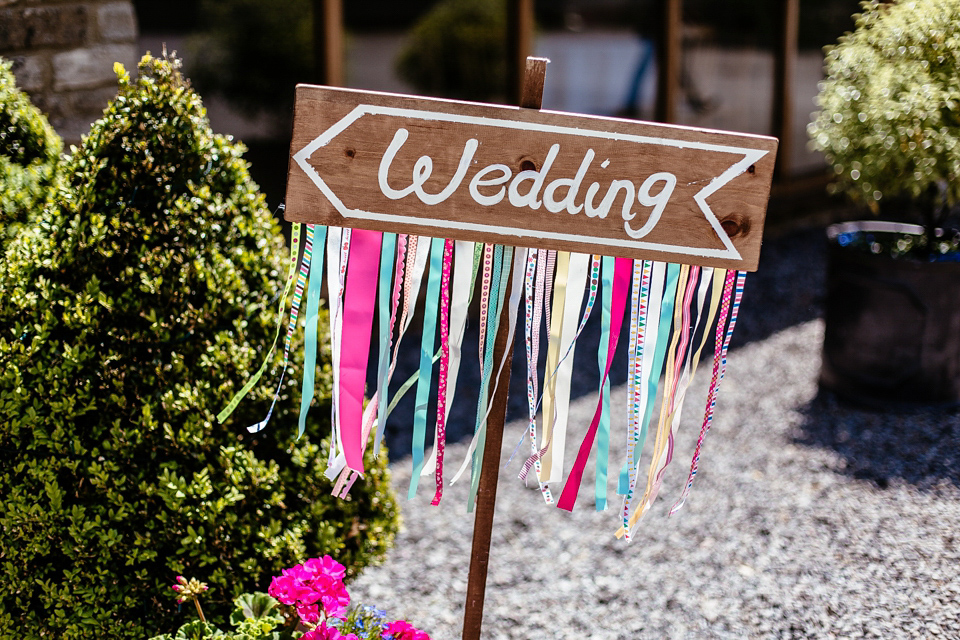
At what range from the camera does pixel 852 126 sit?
3.64 m

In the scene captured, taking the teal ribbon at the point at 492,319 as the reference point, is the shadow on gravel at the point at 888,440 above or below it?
below

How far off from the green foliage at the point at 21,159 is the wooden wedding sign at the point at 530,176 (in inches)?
38.4

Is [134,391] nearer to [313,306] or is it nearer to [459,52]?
[313,306]

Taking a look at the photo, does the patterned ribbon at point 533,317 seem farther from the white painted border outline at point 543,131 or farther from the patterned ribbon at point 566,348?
the white painted border outline at point 543,131

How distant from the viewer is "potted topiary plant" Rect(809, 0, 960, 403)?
10.9ft

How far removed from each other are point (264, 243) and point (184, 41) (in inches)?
137

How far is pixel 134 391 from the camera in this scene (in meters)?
1.99

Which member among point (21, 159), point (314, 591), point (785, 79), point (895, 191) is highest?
point (785, 79)

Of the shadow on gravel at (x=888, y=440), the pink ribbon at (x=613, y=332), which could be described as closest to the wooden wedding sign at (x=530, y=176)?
the pink ribbon at (x=613, y=332)

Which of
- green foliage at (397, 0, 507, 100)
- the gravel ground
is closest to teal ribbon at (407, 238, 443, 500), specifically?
the gravel ground

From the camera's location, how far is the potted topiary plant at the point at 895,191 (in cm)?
333

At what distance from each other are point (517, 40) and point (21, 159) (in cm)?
365

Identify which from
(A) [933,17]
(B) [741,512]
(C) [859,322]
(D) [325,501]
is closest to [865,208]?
(C) [859,322]

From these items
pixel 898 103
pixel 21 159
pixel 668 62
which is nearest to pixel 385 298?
pixel 21 159
